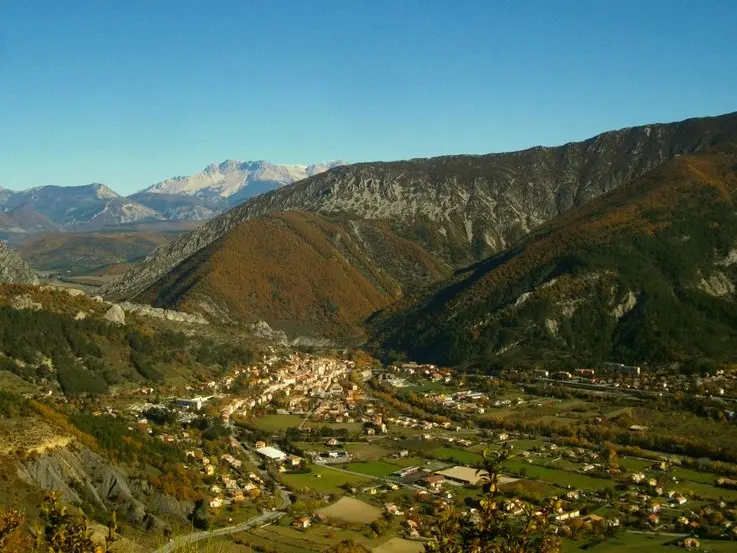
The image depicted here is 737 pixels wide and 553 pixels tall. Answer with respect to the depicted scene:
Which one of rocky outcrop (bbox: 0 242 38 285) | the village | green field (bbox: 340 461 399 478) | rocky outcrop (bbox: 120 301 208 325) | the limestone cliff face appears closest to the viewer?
the village

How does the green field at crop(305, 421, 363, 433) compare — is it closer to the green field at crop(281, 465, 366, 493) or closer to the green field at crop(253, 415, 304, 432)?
the green field at crop(253, 415, 304, 432)

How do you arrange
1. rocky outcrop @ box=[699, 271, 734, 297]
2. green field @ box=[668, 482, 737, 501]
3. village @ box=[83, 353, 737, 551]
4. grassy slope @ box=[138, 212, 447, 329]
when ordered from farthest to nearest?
grassy slope @ box=[138, 212, 447, 329]
rocky outcrop @ box=[699, 271, 734, 297]
green field @ box=[668, 482, 737, 501]
village @ box=[83, 353, 737, 551]

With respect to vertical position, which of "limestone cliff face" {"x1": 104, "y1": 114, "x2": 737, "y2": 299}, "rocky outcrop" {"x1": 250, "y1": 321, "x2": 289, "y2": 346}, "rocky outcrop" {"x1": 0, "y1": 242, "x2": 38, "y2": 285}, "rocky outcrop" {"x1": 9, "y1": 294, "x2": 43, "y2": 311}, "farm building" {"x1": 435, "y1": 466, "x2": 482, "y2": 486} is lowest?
"farm building" {"x1": 435, "y1": 466, "x2": 482, "y2": 486}

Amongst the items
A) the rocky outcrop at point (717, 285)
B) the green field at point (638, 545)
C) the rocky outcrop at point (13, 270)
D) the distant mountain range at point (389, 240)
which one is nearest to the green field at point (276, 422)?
the green field at point (638, 545)

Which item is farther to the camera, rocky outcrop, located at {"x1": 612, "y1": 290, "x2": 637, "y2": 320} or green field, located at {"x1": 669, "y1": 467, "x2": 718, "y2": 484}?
rocky outcrop, located at {"x1": 612, "y1": 290, "x2": 637, "y2": 320}

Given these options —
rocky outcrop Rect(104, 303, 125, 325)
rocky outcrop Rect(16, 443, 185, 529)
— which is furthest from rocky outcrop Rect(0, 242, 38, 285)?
rocky outcrop Rect(16, 443, 185, 529)

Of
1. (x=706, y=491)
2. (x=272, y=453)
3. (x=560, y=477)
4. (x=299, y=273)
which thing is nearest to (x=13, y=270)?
(x=299, y=273)

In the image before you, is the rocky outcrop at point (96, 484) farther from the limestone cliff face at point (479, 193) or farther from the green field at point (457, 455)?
the limestone cliff face at point (479, 193)
